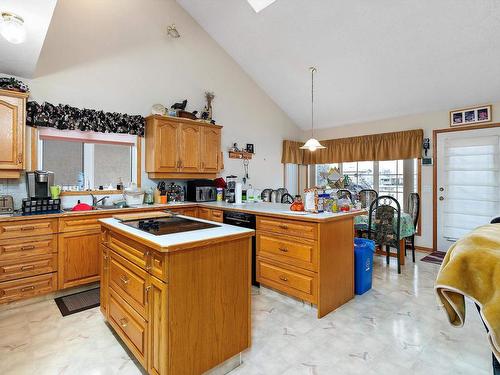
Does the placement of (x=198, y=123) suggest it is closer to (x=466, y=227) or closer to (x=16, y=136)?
(x=16, y=136)

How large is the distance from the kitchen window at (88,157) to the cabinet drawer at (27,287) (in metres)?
1.18

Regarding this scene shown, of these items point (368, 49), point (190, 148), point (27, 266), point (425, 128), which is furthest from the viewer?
point (425, 128)

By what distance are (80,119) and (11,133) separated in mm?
806

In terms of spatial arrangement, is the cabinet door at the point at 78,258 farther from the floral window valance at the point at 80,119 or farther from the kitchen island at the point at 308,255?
the kitchen island at the point at 308,255

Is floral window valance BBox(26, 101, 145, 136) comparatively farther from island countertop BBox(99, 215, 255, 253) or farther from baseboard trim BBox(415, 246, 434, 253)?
baseboard trim BBox(415, 246, 434, 253)

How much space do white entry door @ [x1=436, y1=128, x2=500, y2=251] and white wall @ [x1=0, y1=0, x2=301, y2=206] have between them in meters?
3.11

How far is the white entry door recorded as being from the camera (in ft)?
13.7

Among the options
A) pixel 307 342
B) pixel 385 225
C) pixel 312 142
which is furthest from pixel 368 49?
pixel 307 342

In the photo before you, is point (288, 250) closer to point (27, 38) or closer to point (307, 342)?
point (307, 342)

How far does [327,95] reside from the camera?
5.20 m

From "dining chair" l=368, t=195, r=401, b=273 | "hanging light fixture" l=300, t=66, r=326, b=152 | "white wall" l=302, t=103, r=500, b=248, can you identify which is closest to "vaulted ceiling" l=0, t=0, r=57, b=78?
"hanging light fixture" l=300, t=66, r=326, b=152

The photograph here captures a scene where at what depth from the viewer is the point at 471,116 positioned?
4.32 metres

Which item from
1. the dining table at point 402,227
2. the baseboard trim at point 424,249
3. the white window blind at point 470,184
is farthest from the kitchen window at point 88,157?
the white window blind at point 470,184

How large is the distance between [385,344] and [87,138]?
3968mm
